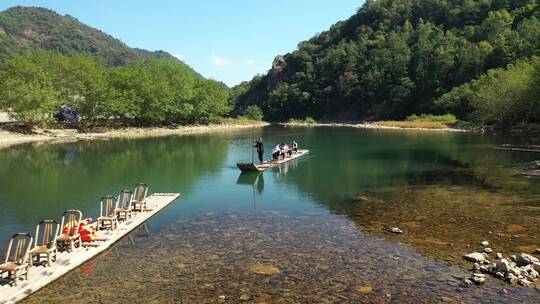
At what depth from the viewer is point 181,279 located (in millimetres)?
14484

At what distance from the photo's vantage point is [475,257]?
15.6 m

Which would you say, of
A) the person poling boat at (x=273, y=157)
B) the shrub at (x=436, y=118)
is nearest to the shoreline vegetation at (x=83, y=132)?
the shrub at (x=436, y=118)

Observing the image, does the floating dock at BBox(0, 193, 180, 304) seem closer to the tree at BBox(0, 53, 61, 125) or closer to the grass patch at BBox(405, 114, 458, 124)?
the tree at BBox(0, 53, 61, 125)

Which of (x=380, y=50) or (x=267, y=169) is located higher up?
(x=380, y=50)

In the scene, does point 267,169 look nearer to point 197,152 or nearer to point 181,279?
point 197,152

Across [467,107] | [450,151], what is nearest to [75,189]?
[450,151]

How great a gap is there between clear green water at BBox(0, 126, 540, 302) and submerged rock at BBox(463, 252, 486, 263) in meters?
0.94

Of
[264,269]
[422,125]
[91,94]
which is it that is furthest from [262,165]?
[422,125]

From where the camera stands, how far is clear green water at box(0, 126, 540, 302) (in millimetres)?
13945

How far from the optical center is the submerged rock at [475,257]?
1543 centimetres

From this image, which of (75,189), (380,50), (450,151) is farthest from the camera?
(380,50)

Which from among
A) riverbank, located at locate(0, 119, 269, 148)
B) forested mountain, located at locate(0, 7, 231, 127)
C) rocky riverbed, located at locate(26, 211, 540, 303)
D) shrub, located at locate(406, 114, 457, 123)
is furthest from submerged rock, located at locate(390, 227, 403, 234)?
shrub, located at locate(406, 114, 457, 123)

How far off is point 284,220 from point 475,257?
961 centimetres

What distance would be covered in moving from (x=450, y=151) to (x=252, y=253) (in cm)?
4597
